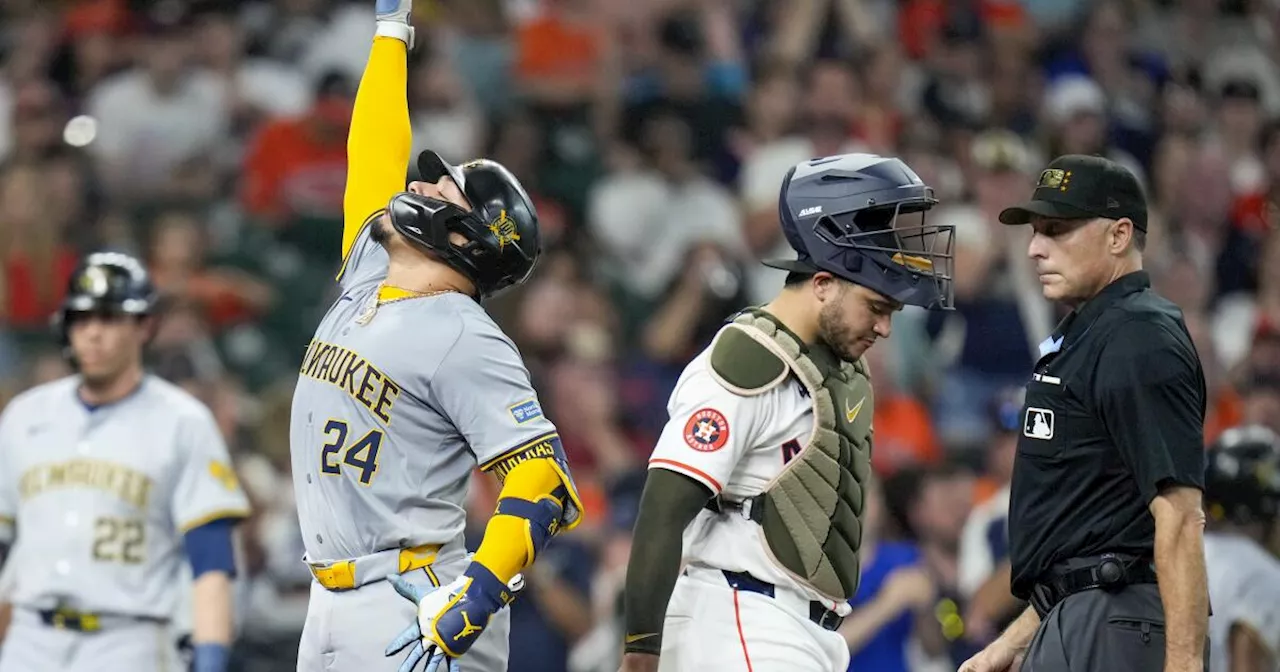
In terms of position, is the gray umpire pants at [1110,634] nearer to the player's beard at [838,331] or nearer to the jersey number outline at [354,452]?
the player's beard at [838,331]

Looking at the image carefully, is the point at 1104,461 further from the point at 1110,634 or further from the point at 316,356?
the point at 316,356

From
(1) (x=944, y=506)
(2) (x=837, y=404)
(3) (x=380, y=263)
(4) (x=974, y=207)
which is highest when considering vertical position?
(3) (x=380, y=263)

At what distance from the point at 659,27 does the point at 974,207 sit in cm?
285

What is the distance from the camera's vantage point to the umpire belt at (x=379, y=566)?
15.6 ft

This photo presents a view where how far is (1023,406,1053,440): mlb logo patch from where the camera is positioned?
4.83m

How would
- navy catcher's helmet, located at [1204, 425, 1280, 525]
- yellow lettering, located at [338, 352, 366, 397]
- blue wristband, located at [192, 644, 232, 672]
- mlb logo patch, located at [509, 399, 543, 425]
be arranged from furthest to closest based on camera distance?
navy catcher's helmet, located at [1204, 425, 1280, 525], blue wristband, located at [192, 644, 232, 672], yellow lettering, located at [338, 352, 366, 397], mlb logo patch, located at [509, 399, 543, 425]

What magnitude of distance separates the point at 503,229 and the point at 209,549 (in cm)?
228

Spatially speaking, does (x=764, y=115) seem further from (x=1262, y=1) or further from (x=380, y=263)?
(x=380, y=263)

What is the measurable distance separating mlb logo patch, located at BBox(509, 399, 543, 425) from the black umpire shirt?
132cm

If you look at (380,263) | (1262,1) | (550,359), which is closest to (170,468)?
(380,263)

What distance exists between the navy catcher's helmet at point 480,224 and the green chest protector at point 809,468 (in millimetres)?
600

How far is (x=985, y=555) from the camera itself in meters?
8.30

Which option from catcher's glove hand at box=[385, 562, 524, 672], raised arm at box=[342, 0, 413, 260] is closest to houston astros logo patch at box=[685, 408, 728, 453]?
catcher's glove hand at box=[385, 562, 524, 672]

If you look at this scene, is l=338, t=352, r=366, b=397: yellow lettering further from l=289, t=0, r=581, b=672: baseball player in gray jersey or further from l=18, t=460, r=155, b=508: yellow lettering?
l=18, t=460, r=155, b=508: yellow lettering
